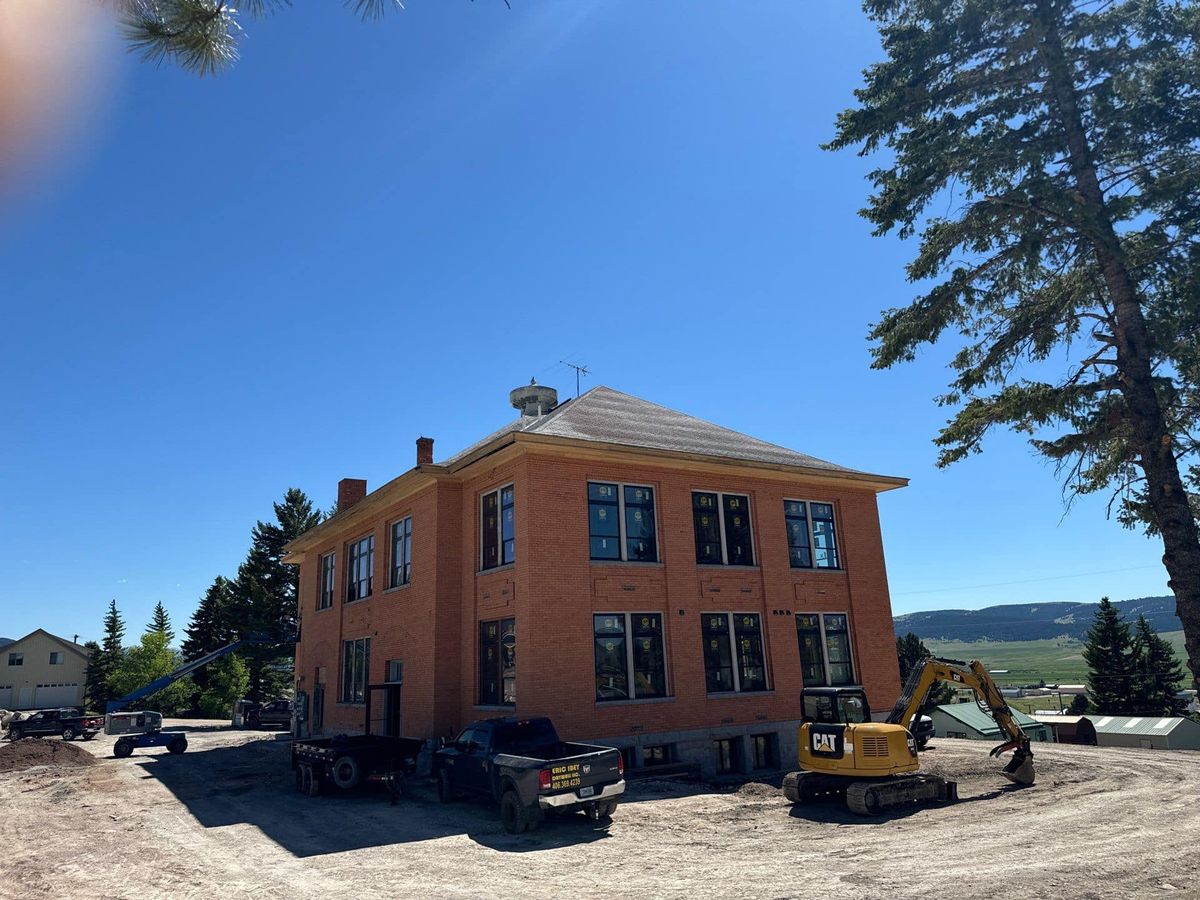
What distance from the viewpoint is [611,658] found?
67.9ft

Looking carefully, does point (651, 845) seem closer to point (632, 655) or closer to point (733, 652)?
point (632, 655)

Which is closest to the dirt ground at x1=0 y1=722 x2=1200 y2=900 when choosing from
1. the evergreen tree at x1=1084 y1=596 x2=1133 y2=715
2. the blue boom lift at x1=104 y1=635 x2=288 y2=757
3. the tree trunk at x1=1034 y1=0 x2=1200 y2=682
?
the tree trunk at x1=1034 y1=0 x2=1200 y2=682

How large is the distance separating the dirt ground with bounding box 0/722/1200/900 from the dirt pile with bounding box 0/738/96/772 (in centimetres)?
942

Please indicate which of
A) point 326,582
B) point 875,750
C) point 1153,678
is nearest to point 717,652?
point 875,750

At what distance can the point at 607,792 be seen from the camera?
545 inches

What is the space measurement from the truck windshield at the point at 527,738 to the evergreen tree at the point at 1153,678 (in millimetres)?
52838

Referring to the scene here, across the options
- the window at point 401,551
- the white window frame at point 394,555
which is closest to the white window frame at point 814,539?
the white window frame at point 394,555

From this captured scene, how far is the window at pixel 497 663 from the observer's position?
2061 cm

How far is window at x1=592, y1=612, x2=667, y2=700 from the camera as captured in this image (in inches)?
807

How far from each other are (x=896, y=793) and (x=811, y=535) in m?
11.6

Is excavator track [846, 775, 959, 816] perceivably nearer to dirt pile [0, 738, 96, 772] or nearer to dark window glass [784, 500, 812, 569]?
dark window glass [784, 500, 812, 569]

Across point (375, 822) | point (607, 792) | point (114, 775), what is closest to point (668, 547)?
point (607, 792)

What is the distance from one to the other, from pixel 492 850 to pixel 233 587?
6022 centimetres

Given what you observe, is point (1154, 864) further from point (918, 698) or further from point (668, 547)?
point (668, 547)
